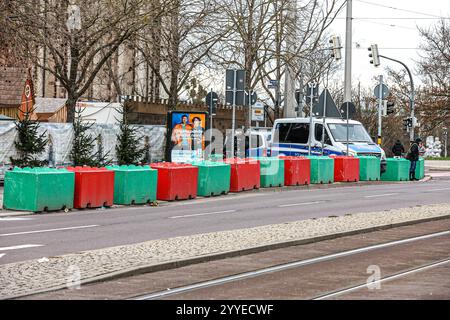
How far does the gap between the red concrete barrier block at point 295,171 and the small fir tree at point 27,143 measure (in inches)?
302

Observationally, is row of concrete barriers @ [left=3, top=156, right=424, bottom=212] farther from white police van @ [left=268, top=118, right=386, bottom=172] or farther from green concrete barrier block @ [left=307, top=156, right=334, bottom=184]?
white police van @ [left=268, top=118, right=386, bottom=172]

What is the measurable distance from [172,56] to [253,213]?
18.6 metres

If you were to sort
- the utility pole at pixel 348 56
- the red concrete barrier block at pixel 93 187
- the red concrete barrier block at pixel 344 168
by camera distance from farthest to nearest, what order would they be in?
the utility pole at pixel 348 56
the red concrete barrier block at pixel 344 168
the red concrete barrier block at pixel 93 187

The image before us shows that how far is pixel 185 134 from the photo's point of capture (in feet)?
107

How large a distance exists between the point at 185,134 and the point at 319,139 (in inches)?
266

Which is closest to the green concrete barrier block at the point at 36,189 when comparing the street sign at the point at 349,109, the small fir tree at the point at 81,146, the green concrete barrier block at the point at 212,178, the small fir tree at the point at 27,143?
the green concrete barrier block at the point at 212,178

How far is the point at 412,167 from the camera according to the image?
132 feet

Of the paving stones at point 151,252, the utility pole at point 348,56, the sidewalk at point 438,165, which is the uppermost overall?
the utility pole at point 348,56

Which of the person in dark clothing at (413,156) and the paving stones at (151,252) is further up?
the person in dark clothing at (413,156)

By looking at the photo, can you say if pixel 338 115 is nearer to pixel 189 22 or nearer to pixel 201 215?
pixel 189 22

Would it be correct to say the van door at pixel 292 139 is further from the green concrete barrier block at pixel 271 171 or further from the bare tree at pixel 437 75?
the bare tree at pixel 437 75

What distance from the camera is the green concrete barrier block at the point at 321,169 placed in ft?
111
